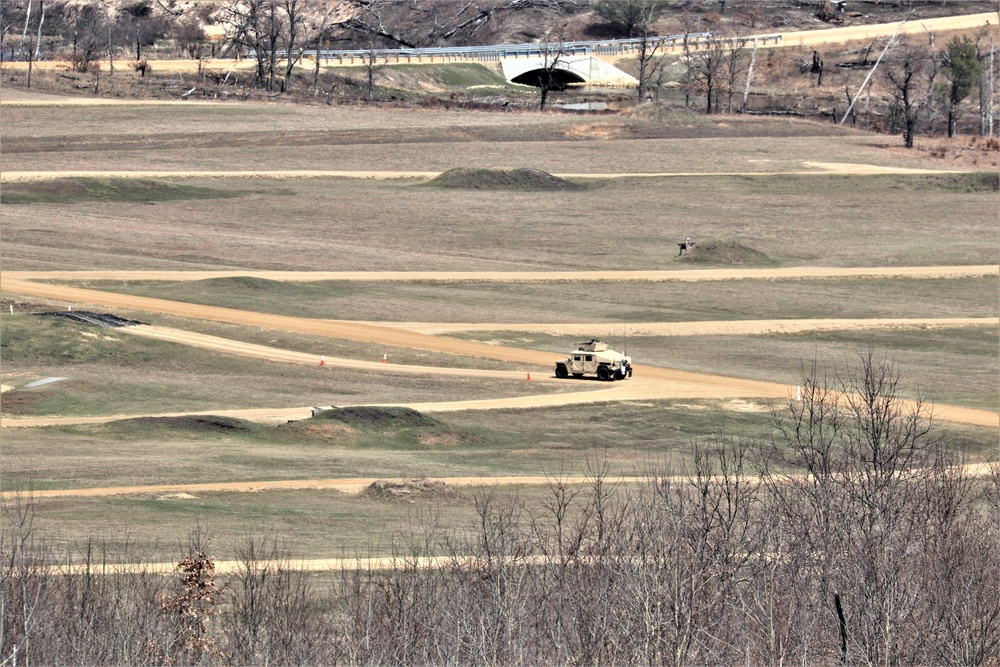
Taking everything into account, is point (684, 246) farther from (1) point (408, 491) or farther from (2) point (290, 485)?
(1) point (408, 491)

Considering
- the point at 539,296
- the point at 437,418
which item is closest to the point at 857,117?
the point at 539,296

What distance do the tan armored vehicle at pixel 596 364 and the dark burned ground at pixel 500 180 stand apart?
57.5 meters

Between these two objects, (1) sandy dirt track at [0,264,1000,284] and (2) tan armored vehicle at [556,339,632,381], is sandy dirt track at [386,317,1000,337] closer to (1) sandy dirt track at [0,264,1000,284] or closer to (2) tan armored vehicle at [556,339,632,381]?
(2) tan armored vehicle at [556,339,632,381]

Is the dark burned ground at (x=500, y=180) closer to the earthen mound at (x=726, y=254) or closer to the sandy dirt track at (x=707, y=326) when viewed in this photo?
the earthen mound at (x=726, y=254)

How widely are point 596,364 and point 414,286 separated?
83.3ft

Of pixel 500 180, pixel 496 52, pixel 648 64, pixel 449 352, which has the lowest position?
pixel 449 352

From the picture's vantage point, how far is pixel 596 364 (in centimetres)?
6575

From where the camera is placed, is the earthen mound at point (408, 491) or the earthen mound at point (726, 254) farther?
the earthen mound at point (726, 254)

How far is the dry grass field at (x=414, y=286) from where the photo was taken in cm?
4869

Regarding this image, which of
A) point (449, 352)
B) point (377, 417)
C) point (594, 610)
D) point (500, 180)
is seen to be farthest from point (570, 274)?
point (594, 610)

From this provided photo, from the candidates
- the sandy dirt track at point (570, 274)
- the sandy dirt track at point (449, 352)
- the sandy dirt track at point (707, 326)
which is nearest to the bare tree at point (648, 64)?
the sandy dirt track at point (570, 274)

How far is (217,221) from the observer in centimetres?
10819

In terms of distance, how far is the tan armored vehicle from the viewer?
6562 cm

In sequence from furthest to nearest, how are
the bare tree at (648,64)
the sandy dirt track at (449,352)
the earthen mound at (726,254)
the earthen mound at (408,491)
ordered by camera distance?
the bare tree at (648,64)
the earthen mound at (726,254)
the sandy dirt track at (449,352)
the earthen mound at (408,491)
